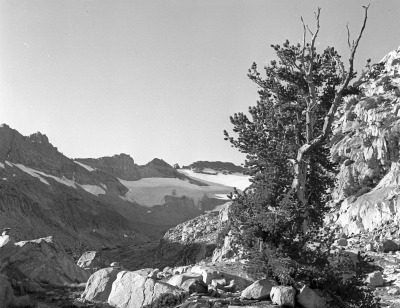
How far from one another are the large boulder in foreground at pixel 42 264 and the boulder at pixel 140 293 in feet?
25.5

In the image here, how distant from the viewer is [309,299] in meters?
11.9

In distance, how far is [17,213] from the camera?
118 meters

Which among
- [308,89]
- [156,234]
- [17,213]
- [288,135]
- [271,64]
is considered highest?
[271,64]

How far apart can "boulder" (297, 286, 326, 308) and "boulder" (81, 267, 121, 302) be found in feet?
24.5

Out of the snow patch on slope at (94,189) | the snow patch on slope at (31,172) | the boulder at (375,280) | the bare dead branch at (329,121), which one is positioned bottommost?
the boulder at (375,280)

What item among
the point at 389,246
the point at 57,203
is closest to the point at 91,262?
the point at 389,246

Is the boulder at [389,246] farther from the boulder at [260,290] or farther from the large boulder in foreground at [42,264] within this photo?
the boulder at [260,290]

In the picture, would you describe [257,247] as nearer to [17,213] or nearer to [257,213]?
[257,213]

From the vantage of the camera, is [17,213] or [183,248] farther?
[17,213]

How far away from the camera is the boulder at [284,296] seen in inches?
461

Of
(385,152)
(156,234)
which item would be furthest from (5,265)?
(156,234)

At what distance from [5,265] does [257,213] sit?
14.3 m

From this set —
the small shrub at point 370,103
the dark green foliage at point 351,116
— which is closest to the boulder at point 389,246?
the small shrub at point 370,103

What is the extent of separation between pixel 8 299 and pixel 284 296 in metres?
10.0
